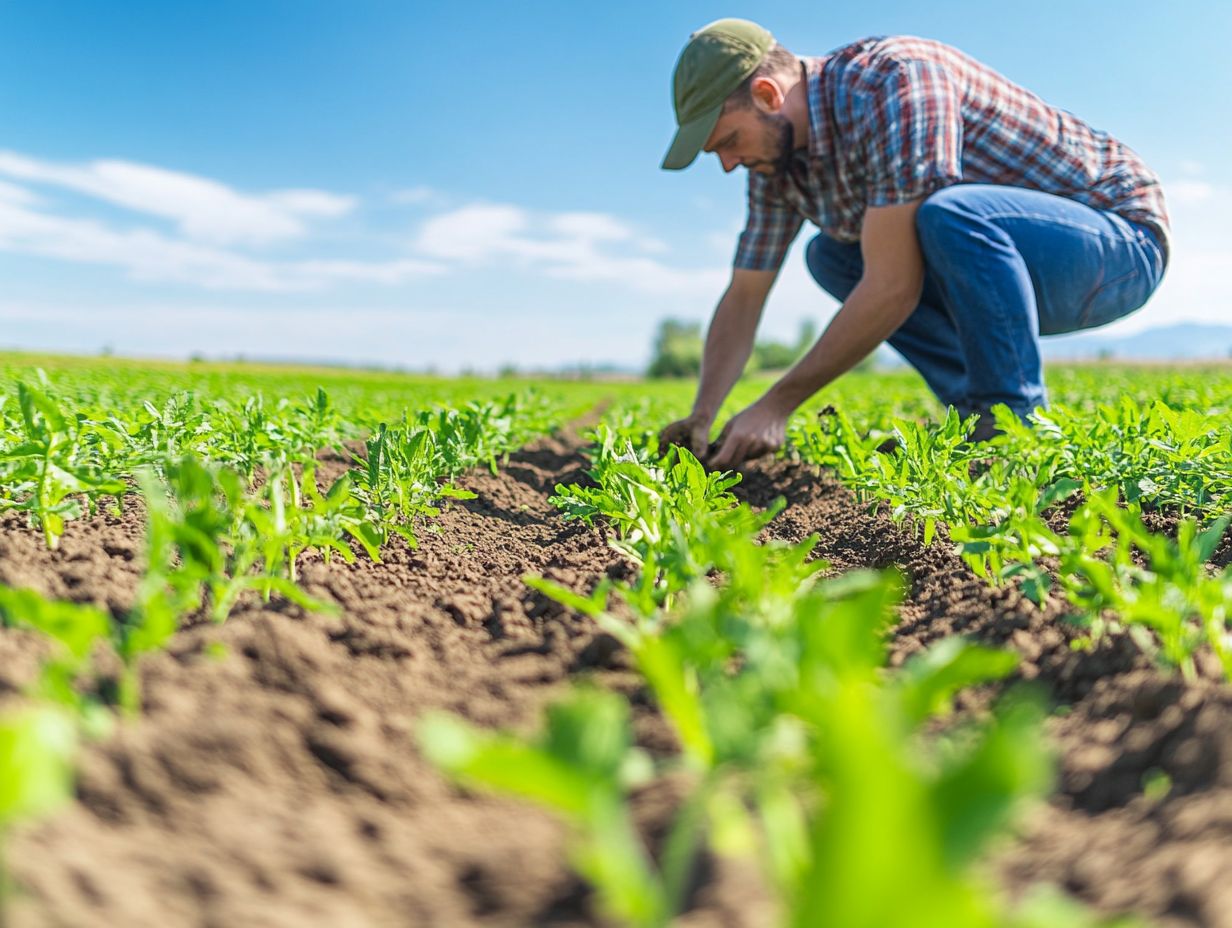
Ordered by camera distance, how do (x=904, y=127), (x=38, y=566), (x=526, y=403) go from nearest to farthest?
1. (x=38, y=566)
2. (x=904, y=127)
3. (x=526, y=403)

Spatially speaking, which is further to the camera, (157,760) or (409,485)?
(409,485)

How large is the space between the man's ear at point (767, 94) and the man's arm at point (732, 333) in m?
0.92

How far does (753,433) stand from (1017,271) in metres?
1.27

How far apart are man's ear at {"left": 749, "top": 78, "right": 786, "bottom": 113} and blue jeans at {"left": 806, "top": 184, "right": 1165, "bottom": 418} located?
32.0 inches

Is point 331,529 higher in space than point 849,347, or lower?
lower

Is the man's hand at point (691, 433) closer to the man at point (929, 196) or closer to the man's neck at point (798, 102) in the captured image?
the man at point (929, 196)

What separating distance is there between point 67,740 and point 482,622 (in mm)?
1203

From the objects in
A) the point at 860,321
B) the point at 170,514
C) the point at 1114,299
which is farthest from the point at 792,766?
the point at 1114,299

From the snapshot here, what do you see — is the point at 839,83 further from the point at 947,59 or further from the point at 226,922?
the point at 226,922

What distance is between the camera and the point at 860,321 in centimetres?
348

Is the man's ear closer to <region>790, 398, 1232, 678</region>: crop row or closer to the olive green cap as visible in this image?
the olive green cap

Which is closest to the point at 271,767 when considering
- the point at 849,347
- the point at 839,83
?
the point at 849,347

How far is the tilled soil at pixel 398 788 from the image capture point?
2.85ft

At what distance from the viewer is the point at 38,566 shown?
6.49ft
